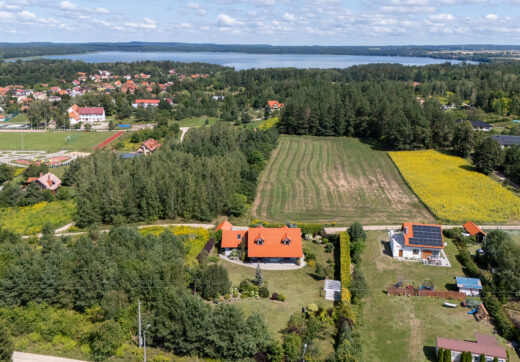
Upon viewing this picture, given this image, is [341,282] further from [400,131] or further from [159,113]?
[159,113]

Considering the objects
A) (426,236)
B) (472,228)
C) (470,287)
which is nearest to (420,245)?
(426,236)

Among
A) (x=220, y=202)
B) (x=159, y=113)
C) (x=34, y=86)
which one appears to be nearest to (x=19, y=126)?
(x=159, y=113)

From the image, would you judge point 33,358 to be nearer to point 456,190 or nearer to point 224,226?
point 224,226

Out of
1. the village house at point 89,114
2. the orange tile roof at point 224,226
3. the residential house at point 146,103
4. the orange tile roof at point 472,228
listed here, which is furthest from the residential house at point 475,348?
the residential house at point 146,103

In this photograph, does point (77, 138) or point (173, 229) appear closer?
point (173, 229)

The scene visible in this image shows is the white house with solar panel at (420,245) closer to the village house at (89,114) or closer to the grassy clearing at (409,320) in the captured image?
the grassy clearing at (409,320)

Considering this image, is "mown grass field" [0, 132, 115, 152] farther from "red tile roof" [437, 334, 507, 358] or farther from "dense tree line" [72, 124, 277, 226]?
"red tile roof" [437, 334, 507, 358]
